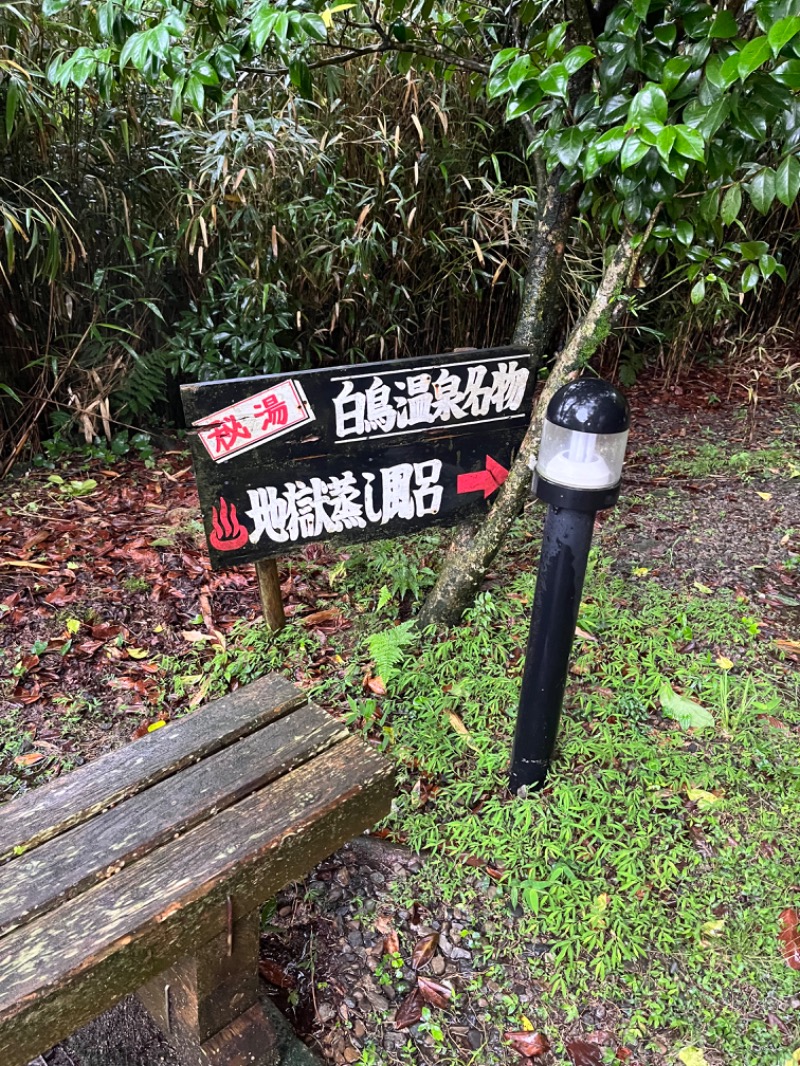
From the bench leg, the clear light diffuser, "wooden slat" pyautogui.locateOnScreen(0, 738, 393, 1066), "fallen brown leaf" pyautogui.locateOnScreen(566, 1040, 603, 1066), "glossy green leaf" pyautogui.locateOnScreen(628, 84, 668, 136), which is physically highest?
"glossy green leaf" pyautogui.locateOnScreen(628, 84, 668, 136)

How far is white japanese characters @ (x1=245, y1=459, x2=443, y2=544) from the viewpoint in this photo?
233cm

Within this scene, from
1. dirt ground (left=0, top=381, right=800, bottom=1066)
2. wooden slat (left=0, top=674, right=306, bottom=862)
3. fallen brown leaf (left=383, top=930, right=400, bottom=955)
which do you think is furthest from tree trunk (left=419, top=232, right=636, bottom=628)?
fallen brown leaf (left=383, top=930, right=400, bottom=955)

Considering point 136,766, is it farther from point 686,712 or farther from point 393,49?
point 393,49

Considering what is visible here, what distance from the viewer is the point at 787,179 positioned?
4.77 feet

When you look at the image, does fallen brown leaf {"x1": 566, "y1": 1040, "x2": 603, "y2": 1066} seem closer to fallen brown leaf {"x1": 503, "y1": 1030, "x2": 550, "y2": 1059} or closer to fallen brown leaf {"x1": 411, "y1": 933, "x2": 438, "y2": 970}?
fallen brown leaf {"x1": 503, "y1": 1030, "x2": 550, "y2": 1059}

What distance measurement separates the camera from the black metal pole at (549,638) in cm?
178

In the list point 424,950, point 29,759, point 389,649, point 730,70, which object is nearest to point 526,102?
point 730,70

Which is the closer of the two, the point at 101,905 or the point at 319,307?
the point at 101,905

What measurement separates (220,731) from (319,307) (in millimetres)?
2864

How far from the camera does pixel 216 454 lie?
2170mm

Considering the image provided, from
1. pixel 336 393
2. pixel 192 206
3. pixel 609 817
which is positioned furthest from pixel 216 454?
pixel 192 206

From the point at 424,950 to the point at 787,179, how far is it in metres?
2.00

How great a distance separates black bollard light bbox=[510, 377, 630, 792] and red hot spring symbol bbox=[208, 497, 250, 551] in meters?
1.01

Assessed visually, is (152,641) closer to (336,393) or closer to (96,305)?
(336,393)
